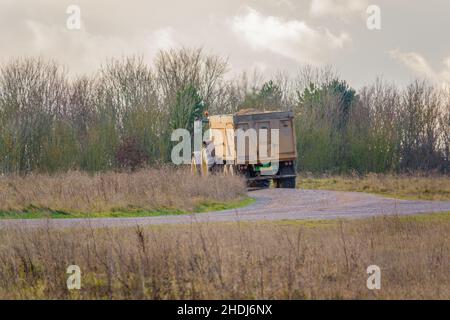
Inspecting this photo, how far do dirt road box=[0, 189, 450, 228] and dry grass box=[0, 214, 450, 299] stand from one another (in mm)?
4207

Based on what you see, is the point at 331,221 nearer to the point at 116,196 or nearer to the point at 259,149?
the point at 116,196

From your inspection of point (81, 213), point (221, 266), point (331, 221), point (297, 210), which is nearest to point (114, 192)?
point (81, 213)

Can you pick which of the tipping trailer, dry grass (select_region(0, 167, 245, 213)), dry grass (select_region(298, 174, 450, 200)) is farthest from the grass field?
dry grass (select_region(298, 174, 450, 200))

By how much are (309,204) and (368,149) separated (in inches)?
1247

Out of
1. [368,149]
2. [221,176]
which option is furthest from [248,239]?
[368,149]

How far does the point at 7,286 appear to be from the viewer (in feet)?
41.8

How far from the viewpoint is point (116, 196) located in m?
26.5

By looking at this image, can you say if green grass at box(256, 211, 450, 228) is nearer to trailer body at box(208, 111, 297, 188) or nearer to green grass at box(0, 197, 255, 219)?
green grass at box(0, 197, 255, 219)

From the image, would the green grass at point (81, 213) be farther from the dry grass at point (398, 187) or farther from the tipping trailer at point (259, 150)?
the tipping trailer at point (259, 150)

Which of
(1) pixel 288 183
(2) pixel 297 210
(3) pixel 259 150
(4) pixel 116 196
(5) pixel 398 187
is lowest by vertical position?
(2) pixel 297 210

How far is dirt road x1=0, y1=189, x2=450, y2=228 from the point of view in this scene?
70.9 ft

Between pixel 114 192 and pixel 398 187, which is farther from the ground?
pixel 114 192

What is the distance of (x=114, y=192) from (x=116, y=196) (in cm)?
68
